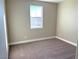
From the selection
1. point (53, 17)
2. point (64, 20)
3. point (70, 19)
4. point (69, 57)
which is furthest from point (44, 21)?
point (69, 57)

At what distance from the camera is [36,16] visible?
4.69 m

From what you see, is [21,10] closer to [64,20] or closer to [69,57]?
[64,20]

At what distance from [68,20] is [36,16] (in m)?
1.78

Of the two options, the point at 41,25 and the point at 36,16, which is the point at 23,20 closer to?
the point at 36,16

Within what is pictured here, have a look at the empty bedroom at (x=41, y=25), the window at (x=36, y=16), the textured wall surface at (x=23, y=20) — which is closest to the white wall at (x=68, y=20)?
the empty bedroom at (x=41, y=25)

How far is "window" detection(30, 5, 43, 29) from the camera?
455 centimetres

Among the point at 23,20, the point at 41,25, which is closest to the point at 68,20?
the point at 41,25

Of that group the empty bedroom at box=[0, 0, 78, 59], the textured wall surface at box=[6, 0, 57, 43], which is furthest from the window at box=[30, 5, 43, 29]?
the textured wall surface at box=[6, 0, 57, 43]

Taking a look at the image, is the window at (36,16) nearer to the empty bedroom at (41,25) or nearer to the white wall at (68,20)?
the empty bedroom at (41,25)

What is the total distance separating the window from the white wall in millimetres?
1200

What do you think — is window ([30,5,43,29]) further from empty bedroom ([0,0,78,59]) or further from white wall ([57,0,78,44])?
white wall ([57,0,78,44])

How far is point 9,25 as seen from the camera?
4.05 m

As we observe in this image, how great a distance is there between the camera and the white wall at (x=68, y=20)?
3.91 metres

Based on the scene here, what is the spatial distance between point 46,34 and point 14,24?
6.66 feet
